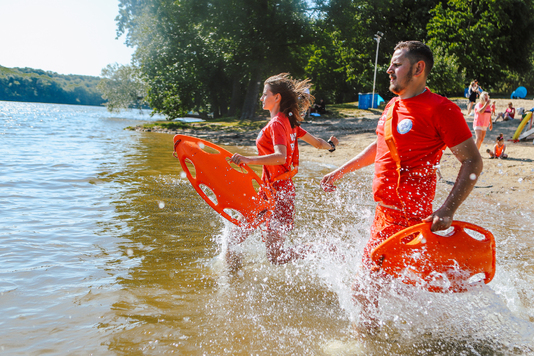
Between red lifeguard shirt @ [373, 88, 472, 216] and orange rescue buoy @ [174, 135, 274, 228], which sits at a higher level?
red lifeguard shirt @ [373, 88, 472, 216]

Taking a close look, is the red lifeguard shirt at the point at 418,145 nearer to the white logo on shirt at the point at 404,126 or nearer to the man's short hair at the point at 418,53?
the white logo on shirt at the point at 404,126

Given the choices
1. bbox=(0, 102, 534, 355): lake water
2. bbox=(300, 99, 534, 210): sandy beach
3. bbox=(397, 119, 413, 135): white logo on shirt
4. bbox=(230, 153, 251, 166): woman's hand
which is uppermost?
bbox=(397, 119, 413, 135): white logo on shirt

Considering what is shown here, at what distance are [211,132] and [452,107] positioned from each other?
21.6 metres

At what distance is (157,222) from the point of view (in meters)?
5.96

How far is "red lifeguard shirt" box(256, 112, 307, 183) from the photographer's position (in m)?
3.58

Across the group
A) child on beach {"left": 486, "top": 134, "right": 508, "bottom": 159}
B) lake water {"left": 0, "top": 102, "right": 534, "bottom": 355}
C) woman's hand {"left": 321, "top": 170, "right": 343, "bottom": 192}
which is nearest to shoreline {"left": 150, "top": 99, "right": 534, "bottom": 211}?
child on beach {"left": 486, "top": 134, "right": 508, "bottom": 159}

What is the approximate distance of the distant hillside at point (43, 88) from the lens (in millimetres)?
158163

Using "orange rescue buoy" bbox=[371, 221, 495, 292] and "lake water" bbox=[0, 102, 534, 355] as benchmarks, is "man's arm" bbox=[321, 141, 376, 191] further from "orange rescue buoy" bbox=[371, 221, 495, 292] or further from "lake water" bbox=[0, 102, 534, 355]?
"orange rescue buoy" bbox=[371, 221, 495, 292]

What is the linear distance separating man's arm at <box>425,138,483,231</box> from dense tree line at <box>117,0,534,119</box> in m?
22.9

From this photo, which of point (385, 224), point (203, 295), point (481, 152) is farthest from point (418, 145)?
point (481, 152)

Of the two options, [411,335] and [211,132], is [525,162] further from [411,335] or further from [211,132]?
[211,132]

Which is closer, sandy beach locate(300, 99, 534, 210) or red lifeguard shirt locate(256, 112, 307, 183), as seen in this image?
red lifeguard shirt locate(256, 112, 307, 183)

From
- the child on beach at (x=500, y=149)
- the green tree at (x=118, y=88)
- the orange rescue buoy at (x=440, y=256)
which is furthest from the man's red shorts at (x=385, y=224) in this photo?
the green tree at (x=118, y=88)

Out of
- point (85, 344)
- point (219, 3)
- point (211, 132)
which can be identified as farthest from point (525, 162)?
point (219, 3)
